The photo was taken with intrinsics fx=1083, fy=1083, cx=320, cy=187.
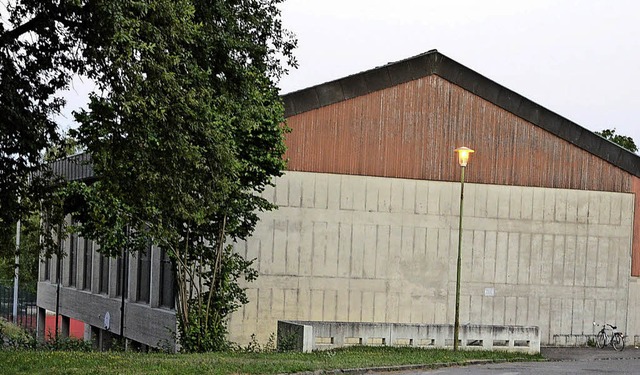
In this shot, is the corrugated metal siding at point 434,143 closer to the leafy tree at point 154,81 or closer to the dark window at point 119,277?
the leafy tree at point 154,81

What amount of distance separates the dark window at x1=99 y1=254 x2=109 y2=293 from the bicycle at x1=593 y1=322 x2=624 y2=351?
23.3 m

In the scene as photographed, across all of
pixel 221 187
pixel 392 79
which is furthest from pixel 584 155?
pixel 221 187

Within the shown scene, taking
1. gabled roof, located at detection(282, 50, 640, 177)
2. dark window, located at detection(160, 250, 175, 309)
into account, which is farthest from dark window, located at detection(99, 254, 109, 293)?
gabled roof, located at detection(282, 50, 640, 177)

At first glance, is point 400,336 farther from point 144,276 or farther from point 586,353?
point 144,276

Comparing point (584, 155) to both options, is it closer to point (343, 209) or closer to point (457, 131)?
point (457, 131)

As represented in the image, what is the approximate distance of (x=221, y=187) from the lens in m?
21.7

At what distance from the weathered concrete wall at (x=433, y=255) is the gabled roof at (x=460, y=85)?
5.86 feet

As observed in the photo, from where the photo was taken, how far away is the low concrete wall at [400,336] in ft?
98.4

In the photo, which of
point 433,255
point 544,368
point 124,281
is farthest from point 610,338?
point 124,281

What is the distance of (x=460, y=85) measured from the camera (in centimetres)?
3966

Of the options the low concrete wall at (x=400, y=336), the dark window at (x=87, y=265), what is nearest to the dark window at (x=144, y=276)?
the dark window at (x=87, y=265)

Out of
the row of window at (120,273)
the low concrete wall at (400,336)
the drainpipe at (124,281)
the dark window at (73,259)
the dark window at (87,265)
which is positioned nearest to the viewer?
the low concrete wall at (400,336)

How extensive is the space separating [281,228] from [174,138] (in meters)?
17.8

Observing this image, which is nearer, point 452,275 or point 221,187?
point 221,187
